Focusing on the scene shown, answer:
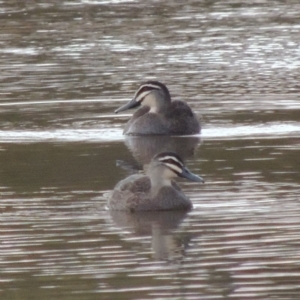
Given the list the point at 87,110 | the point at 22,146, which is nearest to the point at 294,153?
the point at 22,146

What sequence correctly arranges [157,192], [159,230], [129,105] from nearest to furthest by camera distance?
[159,230] → [157,192] → [129,105]

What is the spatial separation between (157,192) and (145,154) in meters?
4.07

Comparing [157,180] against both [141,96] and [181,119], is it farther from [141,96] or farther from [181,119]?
[141,96]

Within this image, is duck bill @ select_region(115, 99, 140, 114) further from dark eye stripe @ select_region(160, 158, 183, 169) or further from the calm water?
dark eye stripe @ select_region(160, 158, 183, 169)

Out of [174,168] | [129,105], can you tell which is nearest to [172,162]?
[174,168]

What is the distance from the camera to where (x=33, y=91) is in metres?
23.0

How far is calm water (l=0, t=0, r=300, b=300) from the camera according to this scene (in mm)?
10711

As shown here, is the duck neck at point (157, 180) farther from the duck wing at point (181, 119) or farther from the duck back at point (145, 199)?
the duck wing at point (181, 119)

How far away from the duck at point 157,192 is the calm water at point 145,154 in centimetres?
17

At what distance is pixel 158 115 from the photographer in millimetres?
20078

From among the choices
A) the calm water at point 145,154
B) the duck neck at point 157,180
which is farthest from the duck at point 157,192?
the calm water at point 145,154

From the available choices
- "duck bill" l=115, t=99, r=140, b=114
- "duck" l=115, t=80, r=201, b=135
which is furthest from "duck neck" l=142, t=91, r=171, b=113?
"duck bill" l=115, t=99, r=140, b=114

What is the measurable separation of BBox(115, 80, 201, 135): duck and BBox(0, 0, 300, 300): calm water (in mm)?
244

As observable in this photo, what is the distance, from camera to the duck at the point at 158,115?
768 inches
